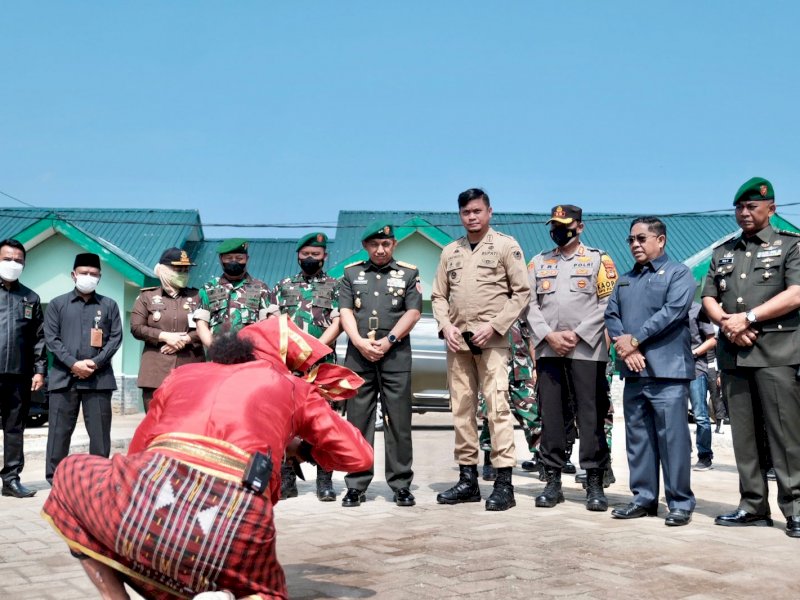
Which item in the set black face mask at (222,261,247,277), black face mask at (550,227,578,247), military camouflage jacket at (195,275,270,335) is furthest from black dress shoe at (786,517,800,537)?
black face mask at (222,261,247,277)

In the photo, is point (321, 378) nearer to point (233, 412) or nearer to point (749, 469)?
point (233, 412)

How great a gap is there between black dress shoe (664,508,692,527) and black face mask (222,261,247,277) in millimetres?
4090

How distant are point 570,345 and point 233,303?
9.54 ft

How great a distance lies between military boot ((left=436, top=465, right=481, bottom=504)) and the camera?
22.2 ft

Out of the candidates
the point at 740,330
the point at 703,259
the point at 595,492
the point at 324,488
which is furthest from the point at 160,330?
the point at 703,259

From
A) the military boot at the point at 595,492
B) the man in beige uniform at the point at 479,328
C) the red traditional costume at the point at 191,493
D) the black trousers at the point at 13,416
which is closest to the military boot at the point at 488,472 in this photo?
the man in beige uniform at the point at 479,328

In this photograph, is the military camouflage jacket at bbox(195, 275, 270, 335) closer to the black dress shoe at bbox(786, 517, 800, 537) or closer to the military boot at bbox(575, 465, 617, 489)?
the military boot at bbox(575, 465, 617, 489)

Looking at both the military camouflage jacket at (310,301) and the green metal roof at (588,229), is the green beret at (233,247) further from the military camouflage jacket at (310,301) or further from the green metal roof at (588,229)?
the green metal roof at (588,229)

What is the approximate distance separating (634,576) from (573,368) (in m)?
2.56

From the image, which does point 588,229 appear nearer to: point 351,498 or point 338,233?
point 338,233

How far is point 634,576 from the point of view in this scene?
430 cm

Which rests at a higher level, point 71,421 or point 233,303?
point 233,303

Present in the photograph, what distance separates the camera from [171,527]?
309 cm

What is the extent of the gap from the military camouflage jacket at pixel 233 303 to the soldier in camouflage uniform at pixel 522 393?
2584 millimetres
